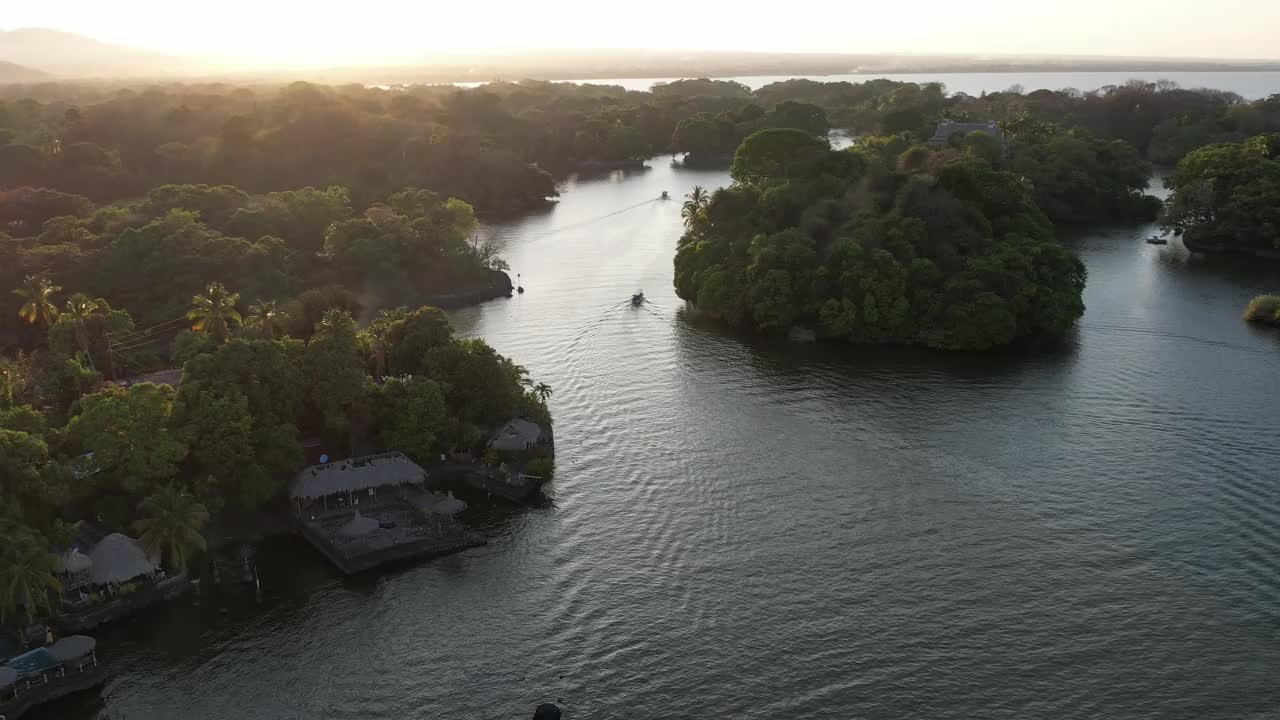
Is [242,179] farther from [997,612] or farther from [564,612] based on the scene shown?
[997,612]

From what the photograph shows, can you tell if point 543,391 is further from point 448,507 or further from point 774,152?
point 774,152

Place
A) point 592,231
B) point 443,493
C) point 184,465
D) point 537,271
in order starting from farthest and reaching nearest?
point 592,231, point 537,271, point 443,493, point 184,465

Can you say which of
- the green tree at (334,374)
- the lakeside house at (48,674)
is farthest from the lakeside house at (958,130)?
the lakeside house at (48,674)

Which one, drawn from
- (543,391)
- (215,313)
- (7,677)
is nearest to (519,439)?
(543,391)

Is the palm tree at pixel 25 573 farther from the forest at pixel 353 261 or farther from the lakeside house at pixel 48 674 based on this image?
the lakeside house at pixel 48 674

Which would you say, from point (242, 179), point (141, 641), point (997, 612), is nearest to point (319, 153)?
point (242, 179)

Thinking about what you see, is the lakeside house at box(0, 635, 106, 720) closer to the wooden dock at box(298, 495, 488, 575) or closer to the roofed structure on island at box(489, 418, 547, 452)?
the wooden dock at box(298, 495, 488, 575)
